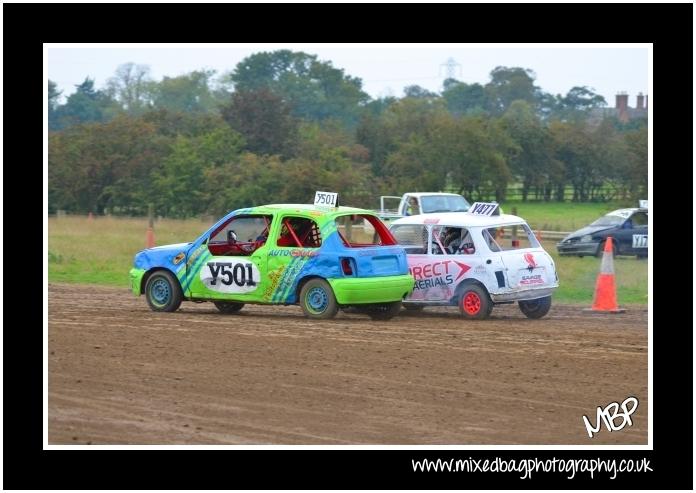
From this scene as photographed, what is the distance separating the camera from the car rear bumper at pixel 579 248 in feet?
98.4

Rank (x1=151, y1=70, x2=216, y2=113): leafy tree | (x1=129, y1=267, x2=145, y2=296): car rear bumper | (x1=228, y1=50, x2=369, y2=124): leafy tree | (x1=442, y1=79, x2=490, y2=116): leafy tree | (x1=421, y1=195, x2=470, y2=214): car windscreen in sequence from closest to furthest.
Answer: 1. (x1=129, y1=267, x2=145, y2=296): car rear bumper
2. (x1=421, y1=195, x2=470, y2=214): car windscreen
3. (x1=228, y1=50, x2=369, y2=124): leafy tree
4. (x1=442, y1=79, x2=490, y2=116): leafy tree
5. (x1=151, y1=70, x2=216, y2=113): leafy tree

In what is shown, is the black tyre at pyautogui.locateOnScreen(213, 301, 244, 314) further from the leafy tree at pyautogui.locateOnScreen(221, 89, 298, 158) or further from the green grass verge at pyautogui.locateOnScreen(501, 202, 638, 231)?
the leafy tree at pyautogui.locateOnScreen(221, 89, 298, 158)

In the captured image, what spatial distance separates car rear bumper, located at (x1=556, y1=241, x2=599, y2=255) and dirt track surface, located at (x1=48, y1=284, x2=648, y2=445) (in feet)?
42.9

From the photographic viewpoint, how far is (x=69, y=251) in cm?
2956

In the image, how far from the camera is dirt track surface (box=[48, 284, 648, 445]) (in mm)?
9617

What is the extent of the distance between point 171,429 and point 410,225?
8790mm

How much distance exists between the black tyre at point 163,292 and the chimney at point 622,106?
52.9 m

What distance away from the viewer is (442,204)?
3019 cm

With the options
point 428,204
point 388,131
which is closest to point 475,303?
point 428,204

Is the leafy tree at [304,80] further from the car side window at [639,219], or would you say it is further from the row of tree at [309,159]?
the car side window at [639,219]

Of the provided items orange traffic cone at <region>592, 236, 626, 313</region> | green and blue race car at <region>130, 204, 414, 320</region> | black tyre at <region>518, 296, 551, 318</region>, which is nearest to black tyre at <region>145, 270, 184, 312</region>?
green and blue race car at <region>130, 204, 414, 320</region>

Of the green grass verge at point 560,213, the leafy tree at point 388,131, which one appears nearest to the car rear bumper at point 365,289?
the green grass verge at point 560,213

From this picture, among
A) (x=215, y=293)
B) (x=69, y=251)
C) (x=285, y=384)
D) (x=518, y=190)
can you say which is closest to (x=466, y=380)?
(x=285, y=384)

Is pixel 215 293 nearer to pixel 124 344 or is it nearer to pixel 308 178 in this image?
pixel 124 344
